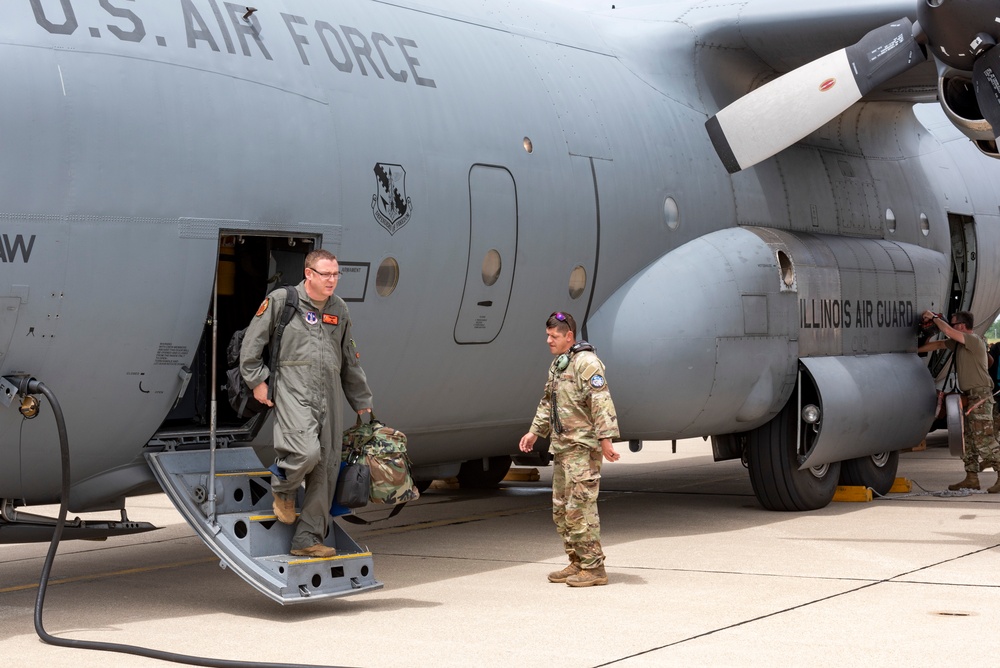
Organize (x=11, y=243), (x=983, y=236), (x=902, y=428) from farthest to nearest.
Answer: (x=983, y=236) < (x=902, y=428) < (x=11, y=243)

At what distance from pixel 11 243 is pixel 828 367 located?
7.55 metres

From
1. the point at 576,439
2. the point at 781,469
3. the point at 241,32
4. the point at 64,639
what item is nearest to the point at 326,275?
the point at 241,32

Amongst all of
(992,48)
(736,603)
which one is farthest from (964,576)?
(992,48)

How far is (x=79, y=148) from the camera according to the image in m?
6.88

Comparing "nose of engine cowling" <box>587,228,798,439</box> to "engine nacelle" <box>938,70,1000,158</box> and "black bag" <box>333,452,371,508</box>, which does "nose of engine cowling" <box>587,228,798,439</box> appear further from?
"black bag" <box>333,452,371,508</box>

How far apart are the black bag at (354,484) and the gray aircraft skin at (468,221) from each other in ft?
2.33

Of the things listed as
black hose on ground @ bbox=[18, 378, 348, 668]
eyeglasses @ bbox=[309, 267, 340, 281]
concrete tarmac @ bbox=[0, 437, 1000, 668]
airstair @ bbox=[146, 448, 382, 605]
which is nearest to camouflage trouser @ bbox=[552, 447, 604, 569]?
concrete tarmac @ bbox=[0, 437, 1000, 668]

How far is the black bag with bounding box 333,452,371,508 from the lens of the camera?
299 inches

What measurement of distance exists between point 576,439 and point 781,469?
3.92 meters

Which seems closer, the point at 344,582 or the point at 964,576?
the point at 344,582

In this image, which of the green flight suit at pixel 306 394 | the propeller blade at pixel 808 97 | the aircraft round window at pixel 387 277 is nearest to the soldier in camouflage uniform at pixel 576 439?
the aircraft round window at pixel 387 277

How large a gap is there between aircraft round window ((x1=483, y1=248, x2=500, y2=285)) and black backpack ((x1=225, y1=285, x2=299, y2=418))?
1.98 metres

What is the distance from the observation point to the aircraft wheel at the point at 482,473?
570 inches

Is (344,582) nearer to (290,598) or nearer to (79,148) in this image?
(290,598)
